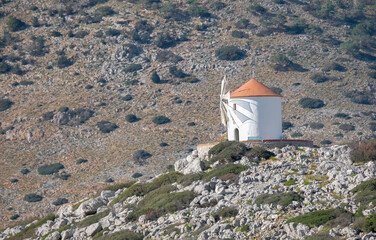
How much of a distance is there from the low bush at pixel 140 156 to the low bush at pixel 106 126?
6.93m

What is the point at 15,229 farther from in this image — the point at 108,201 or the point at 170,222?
the point at 170,222

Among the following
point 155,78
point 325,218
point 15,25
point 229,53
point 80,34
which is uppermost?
point 325,218

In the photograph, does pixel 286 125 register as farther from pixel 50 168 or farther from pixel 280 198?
pixel 280 198

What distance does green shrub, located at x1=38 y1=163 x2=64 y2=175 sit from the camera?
64.6 m

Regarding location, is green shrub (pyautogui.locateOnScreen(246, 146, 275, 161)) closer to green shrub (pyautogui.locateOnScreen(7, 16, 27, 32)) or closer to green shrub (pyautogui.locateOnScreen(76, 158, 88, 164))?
green shrub (pyautogui.locateOnScreen(76, 158, 88, 164))

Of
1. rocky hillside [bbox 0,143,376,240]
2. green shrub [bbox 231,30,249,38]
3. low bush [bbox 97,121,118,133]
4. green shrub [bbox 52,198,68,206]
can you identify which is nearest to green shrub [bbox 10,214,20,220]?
green shrub [bbox 52,198,68,206]

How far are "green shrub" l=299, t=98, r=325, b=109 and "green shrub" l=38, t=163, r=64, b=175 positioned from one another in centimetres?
3004

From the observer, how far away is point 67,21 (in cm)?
9138

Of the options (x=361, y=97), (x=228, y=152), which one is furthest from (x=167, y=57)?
(x=228, y=152)

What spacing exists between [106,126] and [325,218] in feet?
165

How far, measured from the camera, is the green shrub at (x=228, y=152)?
36.6 metres

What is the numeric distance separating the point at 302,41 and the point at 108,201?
5498 cm

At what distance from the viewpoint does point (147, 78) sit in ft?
265

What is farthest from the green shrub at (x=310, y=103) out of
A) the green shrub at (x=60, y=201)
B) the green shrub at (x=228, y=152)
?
the green shrub at (x=228, y=152)
